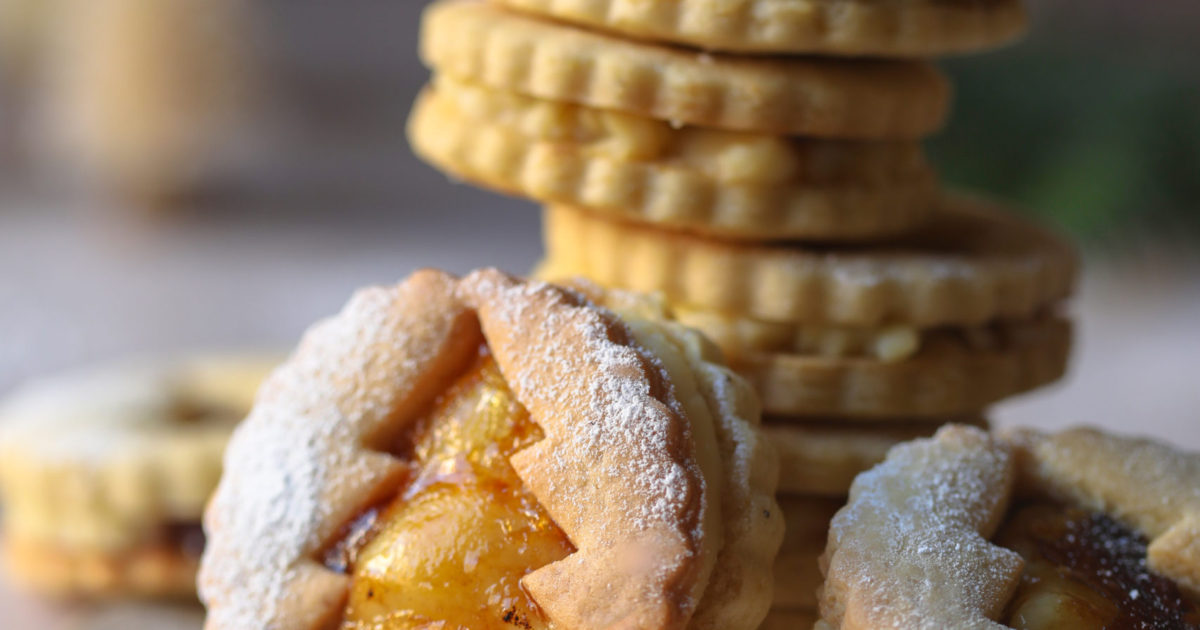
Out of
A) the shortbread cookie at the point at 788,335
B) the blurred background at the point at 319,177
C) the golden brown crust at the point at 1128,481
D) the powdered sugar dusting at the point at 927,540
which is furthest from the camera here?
the blurred background at the point at 319,177

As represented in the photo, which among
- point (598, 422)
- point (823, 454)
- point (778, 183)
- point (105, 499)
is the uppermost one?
point (778, 183)

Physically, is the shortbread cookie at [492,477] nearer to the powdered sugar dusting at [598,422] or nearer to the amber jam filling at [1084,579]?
the powdered sugar dusting at [598,422]

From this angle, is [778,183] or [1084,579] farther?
[778,183]

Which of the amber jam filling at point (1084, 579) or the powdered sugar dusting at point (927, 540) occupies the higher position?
the powdered sugar dusting at point (927, 540)

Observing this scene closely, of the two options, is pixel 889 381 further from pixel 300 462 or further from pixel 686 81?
pixel 300 462

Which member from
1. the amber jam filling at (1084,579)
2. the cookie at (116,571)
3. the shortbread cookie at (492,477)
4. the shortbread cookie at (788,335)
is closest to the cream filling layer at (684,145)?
the shortbread cookie at (788,335)

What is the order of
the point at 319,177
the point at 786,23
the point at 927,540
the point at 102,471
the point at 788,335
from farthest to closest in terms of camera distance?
the point at 319,177 → the point at 102,471 → the point at 788,335 → the point at 786,23 → the point at 927,540

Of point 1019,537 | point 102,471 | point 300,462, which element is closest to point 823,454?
point 1019,537
